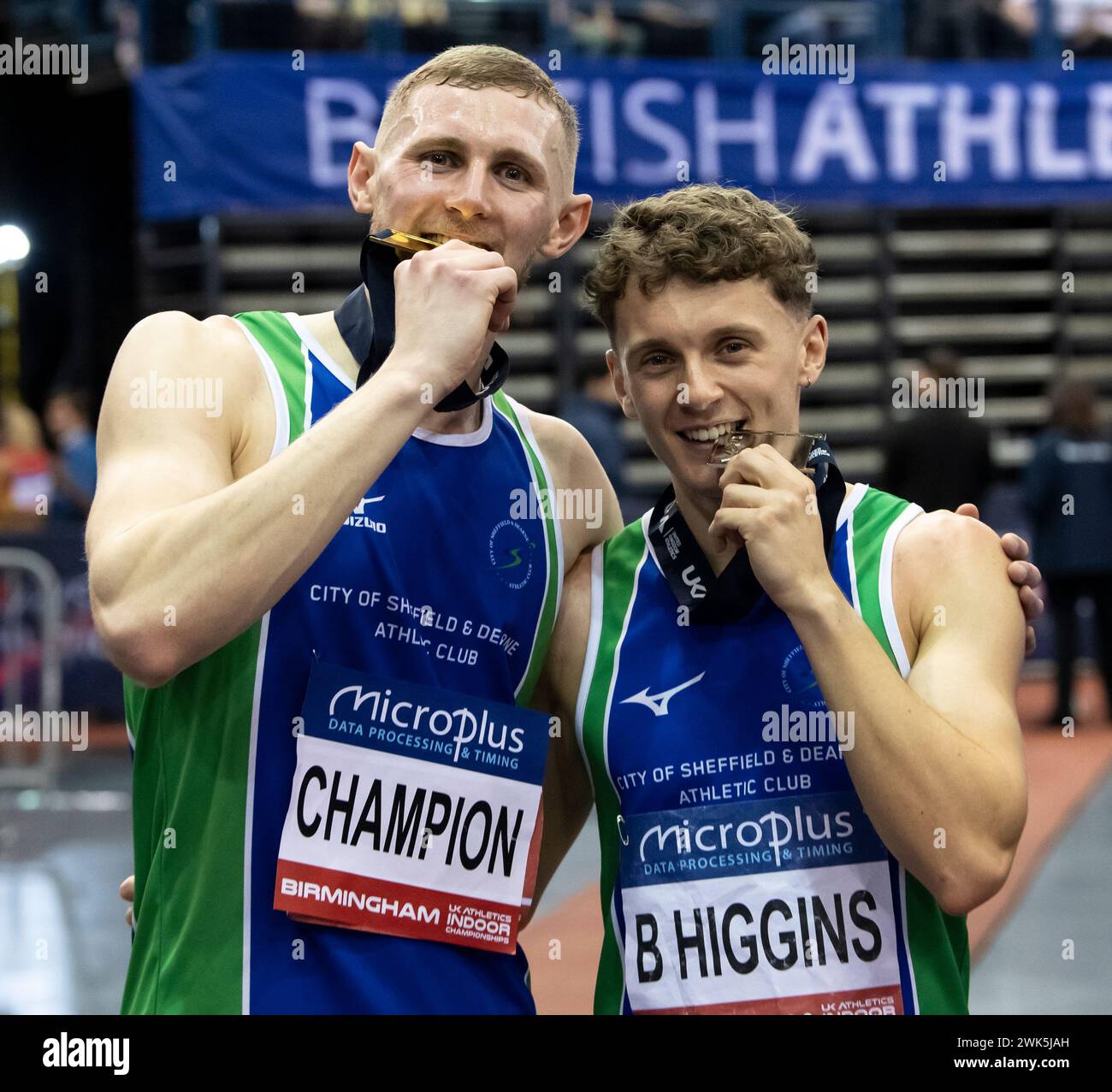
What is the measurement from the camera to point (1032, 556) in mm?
10312

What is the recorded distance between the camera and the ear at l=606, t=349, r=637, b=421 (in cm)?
220

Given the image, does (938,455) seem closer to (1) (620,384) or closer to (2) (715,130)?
(2) (715,130)

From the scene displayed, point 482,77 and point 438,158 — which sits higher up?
point 482,77

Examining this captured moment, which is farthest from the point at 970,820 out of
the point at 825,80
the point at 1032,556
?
the point at 825,80

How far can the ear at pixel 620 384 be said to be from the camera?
86.7 inches

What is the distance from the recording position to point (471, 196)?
202 cm

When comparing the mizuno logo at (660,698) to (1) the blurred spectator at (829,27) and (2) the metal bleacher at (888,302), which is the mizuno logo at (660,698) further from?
(1) the blurred spectator at (829,27)

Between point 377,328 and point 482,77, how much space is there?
40 centimetres

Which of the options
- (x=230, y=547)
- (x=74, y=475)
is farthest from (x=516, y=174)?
(x=74, y=475)

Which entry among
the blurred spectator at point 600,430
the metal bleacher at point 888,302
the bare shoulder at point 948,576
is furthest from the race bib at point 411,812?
the metal bleacher at point 888,302

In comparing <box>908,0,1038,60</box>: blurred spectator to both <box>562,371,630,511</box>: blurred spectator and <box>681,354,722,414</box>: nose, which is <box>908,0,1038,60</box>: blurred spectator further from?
<box>681,354,722,414</box>: nose

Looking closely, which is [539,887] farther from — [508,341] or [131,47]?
[131,47]
